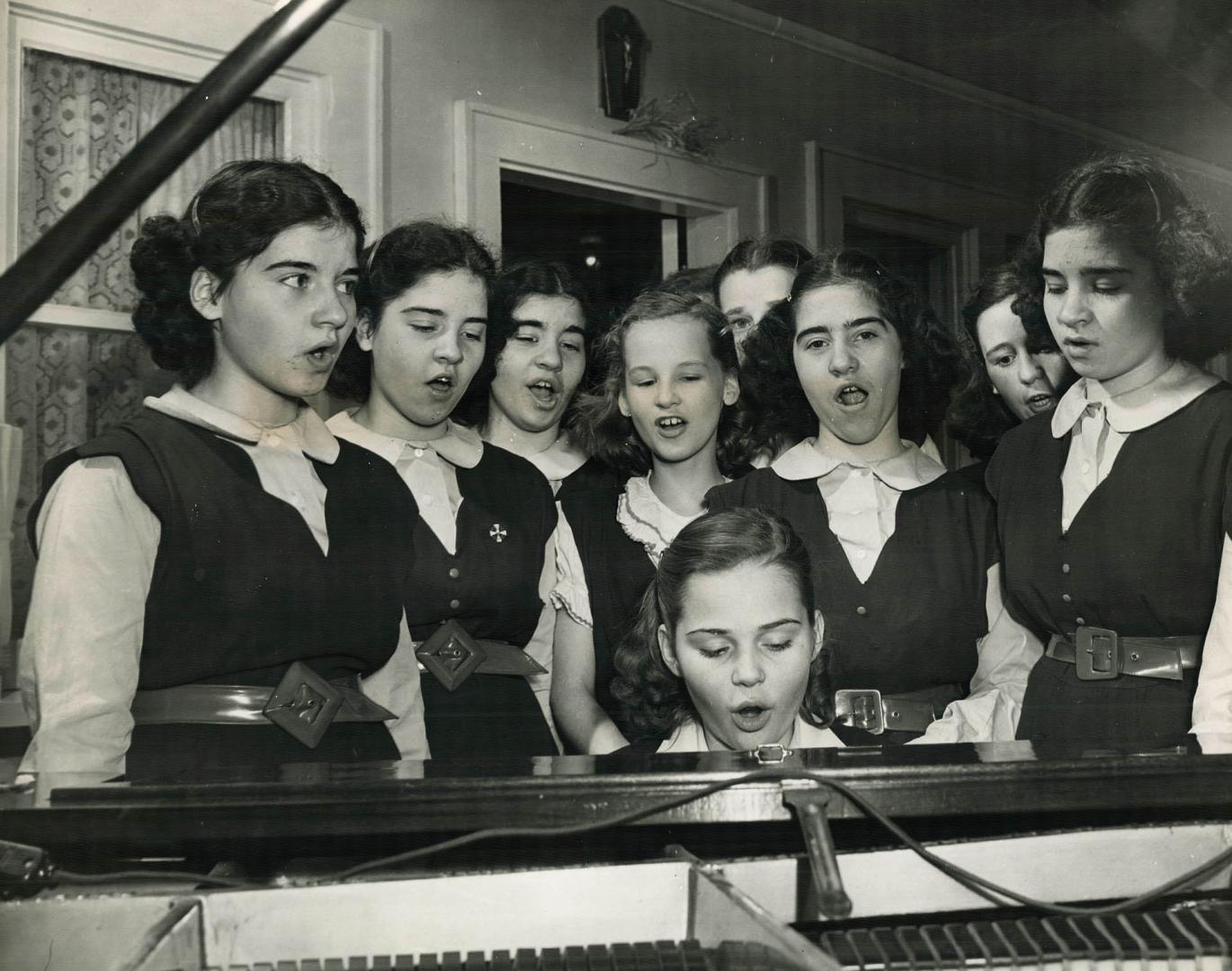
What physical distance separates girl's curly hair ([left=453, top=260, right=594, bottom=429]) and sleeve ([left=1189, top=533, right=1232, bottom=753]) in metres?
0.95

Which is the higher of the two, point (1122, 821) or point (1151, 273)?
point (1151, 273)

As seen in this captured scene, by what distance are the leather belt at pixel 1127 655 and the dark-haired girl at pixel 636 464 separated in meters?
0.57

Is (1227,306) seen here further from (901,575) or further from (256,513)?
(256,513)

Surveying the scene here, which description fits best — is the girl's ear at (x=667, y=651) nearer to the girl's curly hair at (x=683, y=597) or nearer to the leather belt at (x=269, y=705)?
the girl's curly hair at (x=683, y=597)

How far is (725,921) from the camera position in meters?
0.82

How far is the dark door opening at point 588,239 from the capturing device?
1.95 m

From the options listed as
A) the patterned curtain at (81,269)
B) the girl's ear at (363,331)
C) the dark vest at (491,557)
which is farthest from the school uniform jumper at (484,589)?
the patterned curtain at (81,269)

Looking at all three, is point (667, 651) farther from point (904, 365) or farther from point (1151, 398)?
point (1151, 398)

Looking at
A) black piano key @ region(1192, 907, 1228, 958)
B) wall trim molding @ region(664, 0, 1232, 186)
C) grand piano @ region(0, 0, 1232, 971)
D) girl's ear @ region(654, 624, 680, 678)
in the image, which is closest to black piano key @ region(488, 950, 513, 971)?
grand piano @ region(0, 0, 1232, 971)

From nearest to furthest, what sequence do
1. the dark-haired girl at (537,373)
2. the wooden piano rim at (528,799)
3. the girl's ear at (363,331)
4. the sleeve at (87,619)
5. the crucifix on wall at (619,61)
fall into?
the wooden piano rim at (528,799)
the sleeve at (87,619)
the girl's ear at (363,331)
the dark-haired girl at (537,373)
the crucifix on wall at (619,61)

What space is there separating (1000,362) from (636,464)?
585 mm

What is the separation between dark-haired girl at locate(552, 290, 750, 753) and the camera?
188 centimetres

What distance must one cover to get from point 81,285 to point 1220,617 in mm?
1560

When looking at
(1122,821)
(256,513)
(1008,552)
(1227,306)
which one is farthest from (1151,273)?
(256,513)
